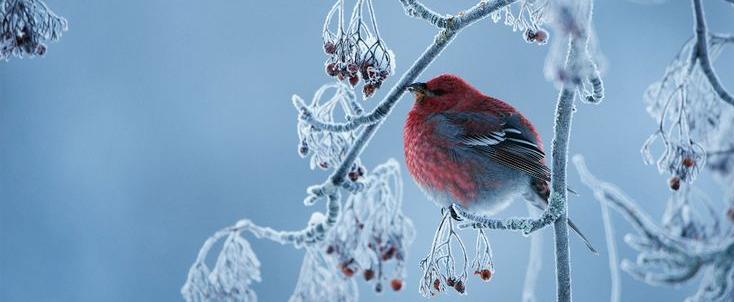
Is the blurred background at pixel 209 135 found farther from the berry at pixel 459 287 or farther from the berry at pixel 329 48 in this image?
the berry at pixel 329 48

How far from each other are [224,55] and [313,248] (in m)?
9.21

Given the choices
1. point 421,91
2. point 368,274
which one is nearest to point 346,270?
point 368,274

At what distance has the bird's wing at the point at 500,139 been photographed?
2.89 metres

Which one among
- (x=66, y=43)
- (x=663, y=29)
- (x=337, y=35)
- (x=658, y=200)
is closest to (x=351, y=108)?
(x=337, y=35)

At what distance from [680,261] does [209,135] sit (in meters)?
9.14

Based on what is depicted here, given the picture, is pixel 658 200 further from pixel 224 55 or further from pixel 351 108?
pixel 351 108

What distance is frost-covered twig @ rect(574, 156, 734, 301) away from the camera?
4.89 feet

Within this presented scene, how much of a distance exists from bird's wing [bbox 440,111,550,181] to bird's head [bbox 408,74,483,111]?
0.22ft

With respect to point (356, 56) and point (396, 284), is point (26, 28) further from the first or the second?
point (396, 284)

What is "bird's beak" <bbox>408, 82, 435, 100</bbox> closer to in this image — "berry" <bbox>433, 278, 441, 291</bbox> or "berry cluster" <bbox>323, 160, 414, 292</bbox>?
"berry cluster" <bbox>323, 160, 414, 292</bbox>

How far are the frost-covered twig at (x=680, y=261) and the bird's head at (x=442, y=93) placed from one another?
4.71 ft

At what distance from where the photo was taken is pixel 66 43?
10.2 metres

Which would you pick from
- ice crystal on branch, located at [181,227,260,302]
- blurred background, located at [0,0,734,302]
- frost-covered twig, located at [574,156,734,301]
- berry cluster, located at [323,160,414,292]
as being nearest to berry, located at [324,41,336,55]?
berry cluster, located at [323,160,414,292]

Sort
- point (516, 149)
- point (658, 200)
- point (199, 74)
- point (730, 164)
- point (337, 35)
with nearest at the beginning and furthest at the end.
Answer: point (730, 164), point (337, 35), point (516, 149), point (658, 200), point (199, 74)
